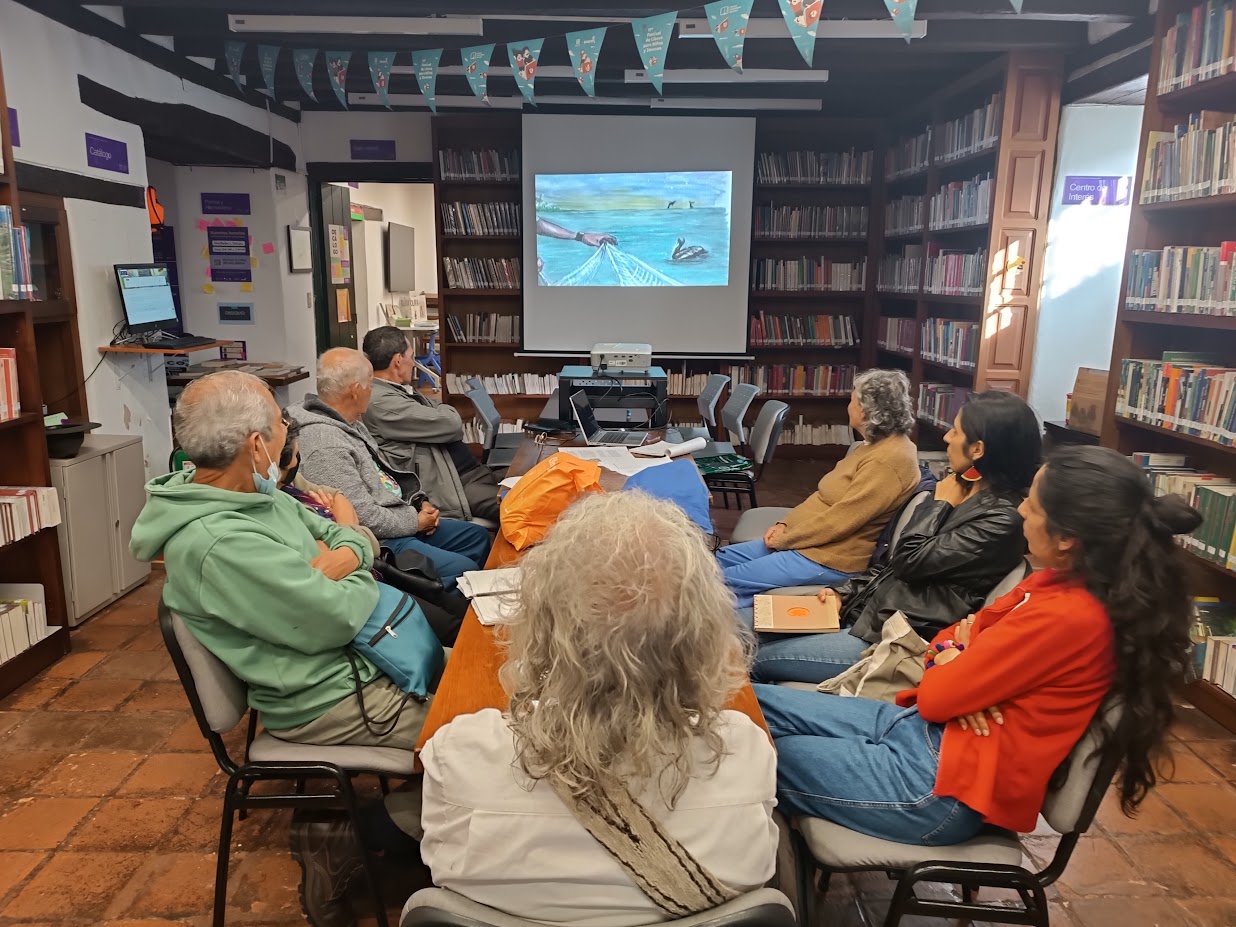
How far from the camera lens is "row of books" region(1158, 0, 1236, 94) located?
120 inches

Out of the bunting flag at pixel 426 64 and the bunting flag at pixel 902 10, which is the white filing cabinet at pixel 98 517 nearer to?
the bunting flag at pixel 426 64

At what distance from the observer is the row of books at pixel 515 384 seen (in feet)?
23.1

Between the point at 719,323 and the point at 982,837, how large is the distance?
223 inches

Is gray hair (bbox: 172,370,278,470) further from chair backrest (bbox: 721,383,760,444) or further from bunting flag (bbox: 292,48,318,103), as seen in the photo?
bunting flag (bbox: 292,48,318,103)

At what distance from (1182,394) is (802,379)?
13.2 feet

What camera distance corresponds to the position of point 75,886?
2178mm

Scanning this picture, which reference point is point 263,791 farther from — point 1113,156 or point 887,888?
point 1113,156

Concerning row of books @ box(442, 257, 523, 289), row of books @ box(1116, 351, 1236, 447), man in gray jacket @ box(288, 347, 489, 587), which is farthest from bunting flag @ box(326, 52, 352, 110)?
row of books @ box(1116, 351, 1236, 447)

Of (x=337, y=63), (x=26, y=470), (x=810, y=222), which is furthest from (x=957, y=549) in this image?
(x=810, y=222)

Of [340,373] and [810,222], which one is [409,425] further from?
[810,222]

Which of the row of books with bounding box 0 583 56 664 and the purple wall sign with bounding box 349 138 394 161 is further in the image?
the purple wall sign with bounding box 349 138 394 161

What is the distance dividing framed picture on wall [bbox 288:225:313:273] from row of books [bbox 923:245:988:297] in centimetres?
497

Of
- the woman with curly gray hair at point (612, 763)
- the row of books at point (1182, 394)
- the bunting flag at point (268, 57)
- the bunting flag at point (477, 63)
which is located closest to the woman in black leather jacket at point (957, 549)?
the woman with curly gray hair at point (612, 763)

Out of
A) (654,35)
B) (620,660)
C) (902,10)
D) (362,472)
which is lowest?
(362,472)
